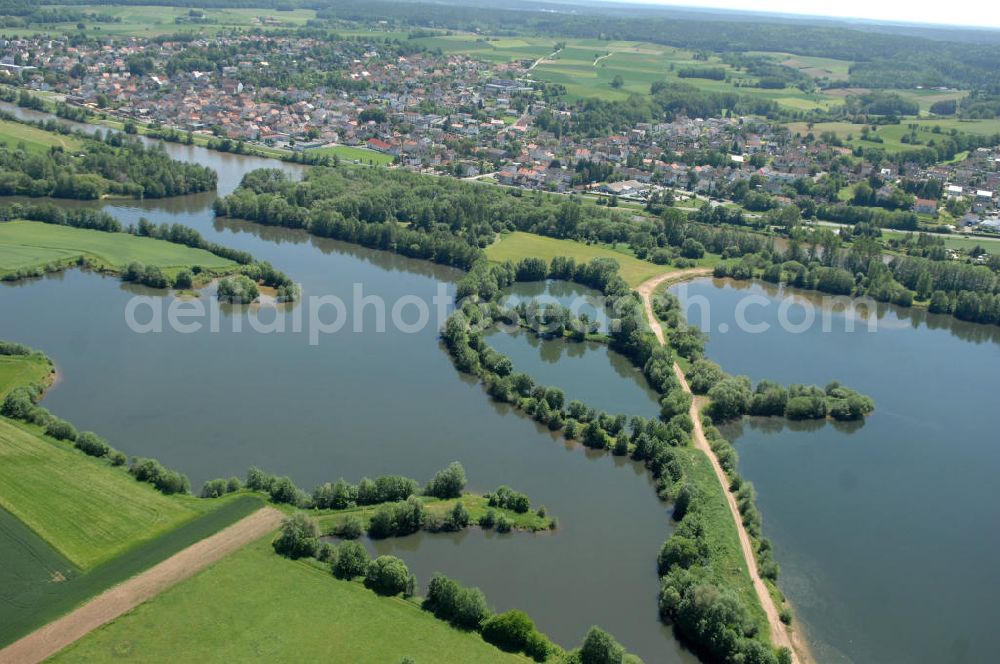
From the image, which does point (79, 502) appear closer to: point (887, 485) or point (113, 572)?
point (113, 572)

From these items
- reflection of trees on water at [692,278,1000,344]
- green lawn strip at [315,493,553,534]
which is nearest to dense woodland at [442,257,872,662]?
green lawn strip at [315,493,553,534]

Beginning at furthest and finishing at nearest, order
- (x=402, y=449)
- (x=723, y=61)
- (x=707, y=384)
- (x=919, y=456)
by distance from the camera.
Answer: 1. (x=723, y=61)
2. (x=707, y=384)
3. (x=919, y=456)
4. (x=402, y=449)

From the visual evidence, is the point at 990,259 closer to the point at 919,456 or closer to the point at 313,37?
the point at 919,456

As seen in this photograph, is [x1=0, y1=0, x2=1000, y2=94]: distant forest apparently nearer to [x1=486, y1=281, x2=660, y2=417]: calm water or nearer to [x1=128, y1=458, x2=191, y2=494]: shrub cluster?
[x1=486, y1=281, x2=660, y2=417]: calm water

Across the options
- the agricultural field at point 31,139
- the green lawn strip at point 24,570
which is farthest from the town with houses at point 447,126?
the green lawn strip at point 24,570

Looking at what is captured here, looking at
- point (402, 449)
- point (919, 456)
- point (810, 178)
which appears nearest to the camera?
point (402, 449)

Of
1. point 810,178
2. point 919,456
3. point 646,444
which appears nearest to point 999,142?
point 810,178
